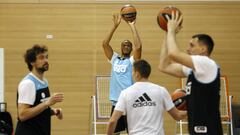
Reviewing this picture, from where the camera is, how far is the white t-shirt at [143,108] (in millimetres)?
4508

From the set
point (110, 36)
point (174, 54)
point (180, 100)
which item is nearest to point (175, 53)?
point (174, 54)

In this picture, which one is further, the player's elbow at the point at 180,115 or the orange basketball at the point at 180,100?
the orange basketball at the point at 180,100

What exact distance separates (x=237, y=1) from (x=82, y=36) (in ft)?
10.6

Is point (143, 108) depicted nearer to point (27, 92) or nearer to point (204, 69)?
point (204, 69)

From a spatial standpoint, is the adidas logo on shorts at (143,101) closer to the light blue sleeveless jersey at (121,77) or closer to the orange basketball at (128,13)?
the light blue sleeveless jersey at (121,77)

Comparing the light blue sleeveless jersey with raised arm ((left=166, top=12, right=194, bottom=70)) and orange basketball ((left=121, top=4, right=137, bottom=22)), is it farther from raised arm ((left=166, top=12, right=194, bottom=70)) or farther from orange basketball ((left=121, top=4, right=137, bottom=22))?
raised arm ((left=166, top=12, right=194, bottom=70))

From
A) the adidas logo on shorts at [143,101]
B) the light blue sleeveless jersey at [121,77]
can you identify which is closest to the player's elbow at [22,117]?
the adidas logo on shorts at [143,101]

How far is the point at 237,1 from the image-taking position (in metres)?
10.1

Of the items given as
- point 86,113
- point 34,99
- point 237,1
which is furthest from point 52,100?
point 237,1

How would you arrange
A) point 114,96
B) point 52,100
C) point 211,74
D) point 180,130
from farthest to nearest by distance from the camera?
point 180,130 < point 114,96 < point 52,100 < point 211,74

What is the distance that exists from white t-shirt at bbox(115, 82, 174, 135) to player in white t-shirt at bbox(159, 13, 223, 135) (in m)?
0.58

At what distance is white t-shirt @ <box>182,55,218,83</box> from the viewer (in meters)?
3.83

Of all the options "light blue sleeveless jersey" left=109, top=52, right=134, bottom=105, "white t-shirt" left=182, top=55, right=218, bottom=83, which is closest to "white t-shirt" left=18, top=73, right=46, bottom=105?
"white t-shirt" left=182, top=55, right=218, bottom=83

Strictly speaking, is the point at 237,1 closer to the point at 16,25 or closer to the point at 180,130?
the point at 180,130
